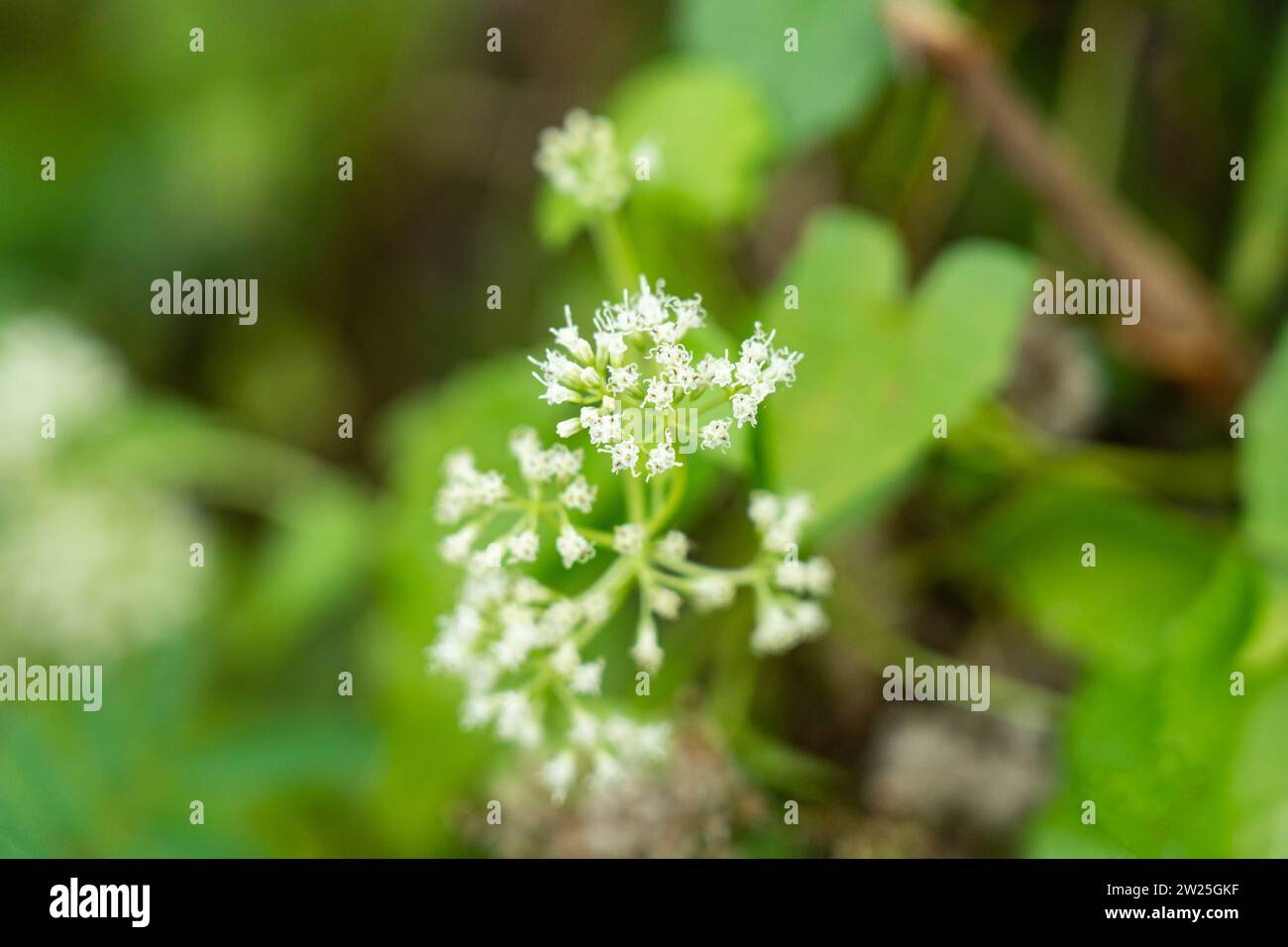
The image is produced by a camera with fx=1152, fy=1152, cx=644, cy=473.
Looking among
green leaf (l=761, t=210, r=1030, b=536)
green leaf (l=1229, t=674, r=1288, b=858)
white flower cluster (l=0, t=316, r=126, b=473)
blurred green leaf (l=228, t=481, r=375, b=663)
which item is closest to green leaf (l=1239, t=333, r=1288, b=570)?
green leaf (l=1229, t=674, r=1288, b=858)

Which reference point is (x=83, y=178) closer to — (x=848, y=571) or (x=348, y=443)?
(x=348, y=443)

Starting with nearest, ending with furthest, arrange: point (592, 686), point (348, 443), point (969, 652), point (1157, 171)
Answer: point (592, 686) < point (969, 652) < point (1157, 171) < point (348, 443)

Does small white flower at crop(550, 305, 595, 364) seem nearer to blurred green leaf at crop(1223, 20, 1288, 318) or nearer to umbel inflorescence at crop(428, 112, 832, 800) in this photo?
umbel inflorescence at crop(428, 112, 832, 800)

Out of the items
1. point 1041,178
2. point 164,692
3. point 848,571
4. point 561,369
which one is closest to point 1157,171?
point 1041,178

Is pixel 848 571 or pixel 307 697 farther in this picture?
pixel 307 697

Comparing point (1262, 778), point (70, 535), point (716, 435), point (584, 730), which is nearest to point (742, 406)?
point (716, 435)

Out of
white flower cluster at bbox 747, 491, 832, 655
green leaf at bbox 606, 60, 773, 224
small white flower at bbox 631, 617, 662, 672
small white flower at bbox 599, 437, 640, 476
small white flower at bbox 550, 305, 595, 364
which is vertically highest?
green leaf at bbox 606, 60, 773, 224

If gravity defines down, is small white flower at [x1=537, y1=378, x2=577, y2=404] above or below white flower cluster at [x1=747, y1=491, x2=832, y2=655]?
above
